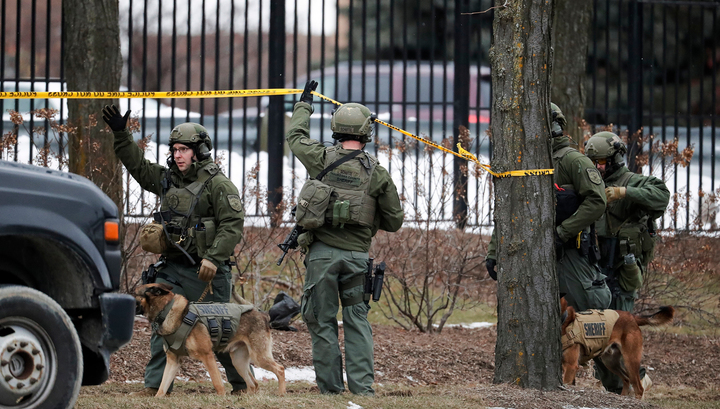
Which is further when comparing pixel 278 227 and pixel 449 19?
pixel 449 19

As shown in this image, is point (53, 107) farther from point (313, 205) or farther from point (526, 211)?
point (526, 211)

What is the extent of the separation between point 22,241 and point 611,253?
463 cm

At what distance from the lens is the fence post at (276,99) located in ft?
38.7

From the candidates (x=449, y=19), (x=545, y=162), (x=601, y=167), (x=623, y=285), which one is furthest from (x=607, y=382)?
(x=449, y=19)

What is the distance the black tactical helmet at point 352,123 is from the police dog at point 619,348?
6.12 ft

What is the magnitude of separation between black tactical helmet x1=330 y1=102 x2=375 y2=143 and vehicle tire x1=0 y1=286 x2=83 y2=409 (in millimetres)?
2407

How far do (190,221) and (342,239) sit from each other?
1.06m

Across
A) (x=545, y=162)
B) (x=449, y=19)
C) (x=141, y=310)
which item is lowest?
(x=141, y=310)

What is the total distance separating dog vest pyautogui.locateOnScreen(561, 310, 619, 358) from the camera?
241 inches

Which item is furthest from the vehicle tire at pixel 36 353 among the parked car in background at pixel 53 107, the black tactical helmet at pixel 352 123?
the parked car in background at pixel 53 107

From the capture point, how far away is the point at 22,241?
4.10 m

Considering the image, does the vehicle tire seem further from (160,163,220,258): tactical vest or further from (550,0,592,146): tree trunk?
(550,0,592,146): tree trunk

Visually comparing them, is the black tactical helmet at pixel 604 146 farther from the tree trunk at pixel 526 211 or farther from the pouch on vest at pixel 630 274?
the tree trunk at pixel 526 211

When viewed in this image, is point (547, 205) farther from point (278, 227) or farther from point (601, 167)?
point (278, 227)
